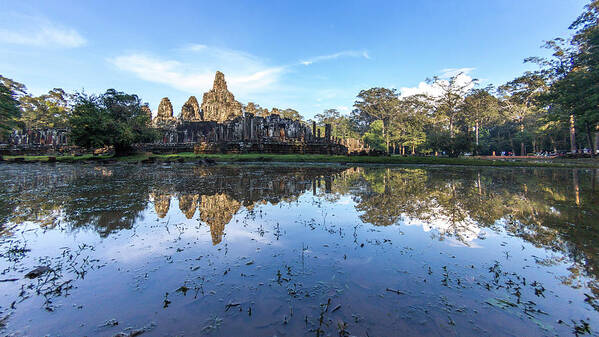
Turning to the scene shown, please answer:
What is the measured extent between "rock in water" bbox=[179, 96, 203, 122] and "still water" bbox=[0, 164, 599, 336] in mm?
60295

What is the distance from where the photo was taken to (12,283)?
9.65ft

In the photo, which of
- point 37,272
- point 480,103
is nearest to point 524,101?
point 480,103

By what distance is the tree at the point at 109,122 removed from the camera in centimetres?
2561

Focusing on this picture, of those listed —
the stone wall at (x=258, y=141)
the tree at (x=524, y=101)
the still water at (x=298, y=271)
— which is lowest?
the still water at (x=298, y=271)

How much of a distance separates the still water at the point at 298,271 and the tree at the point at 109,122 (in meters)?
23.8

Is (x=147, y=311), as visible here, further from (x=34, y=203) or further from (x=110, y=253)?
(x=34, y=203)

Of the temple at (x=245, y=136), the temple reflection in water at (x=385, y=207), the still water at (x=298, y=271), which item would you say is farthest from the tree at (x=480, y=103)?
the still water at (x=298, y=271)

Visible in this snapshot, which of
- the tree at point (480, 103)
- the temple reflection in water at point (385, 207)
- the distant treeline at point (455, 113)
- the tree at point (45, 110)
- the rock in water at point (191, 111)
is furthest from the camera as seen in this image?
the rock in water at point (191, 111)

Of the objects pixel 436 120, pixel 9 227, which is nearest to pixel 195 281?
pixel 9 227

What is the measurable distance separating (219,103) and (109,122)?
4045 centimetres

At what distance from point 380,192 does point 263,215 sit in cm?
489

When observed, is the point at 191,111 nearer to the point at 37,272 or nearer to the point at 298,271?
the point at 37,272

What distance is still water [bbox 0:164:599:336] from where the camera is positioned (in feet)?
7.54

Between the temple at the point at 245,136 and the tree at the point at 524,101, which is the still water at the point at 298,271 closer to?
the temple at the point at 245,136
